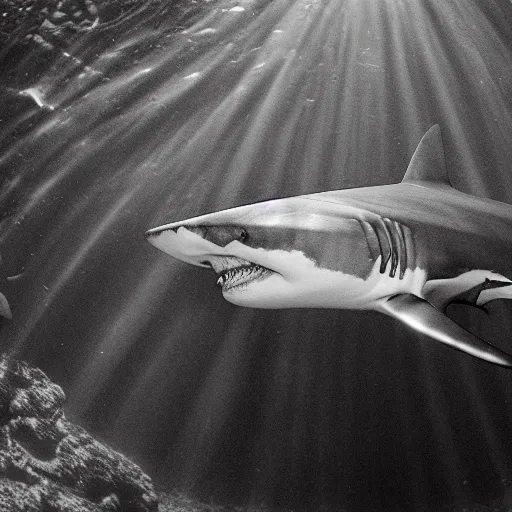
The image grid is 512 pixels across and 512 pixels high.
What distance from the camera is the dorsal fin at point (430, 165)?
4.59 metres

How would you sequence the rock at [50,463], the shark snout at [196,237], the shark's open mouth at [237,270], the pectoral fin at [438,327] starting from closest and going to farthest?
the pectoral fin at [438,327], the shark snout at [196,237], the shark's open mouth at [237,270], the rock at [50,463]

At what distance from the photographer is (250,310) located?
11195 mm

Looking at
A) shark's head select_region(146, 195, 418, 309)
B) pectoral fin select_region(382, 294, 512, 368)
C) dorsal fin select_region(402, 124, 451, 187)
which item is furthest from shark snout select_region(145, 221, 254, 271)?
dorsal fin select_region(402, 124, 451, 187)

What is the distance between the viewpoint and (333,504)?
10297mm

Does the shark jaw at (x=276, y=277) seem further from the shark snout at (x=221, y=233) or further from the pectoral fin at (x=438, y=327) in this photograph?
the pectoral fin at (x=438, y=327)

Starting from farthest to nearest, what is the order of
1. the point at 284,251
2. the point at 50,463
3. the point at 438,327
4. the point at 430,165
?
the point at 50,463, the point at 430,165, the point at 284,251, the point at 438,327

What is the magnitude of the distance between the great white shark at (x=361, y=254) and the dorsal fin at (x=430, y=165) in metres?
1.07

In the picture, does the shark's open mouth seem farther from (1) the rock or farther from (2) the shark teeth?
(1) the rock

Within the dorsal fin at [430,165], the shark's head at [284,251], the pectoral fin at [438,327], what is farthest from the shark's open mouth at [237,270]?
the dorsal fin at [430,165]

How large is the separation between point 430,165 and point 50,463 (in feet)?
23.6

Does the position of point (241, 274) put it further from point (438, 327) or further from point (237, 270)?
point (438, 327)

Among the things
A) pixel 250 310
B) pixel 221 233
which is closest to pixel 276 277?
pixel 221 233

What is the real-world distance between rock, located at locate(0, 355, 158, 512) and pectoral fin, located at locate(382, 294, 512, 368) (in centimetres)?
591

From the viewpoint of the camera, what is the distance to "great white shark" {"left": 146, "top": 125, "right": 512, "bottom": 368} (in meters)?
A: 2.48
